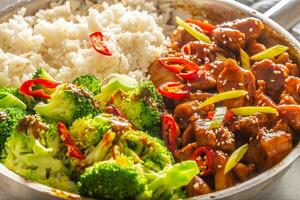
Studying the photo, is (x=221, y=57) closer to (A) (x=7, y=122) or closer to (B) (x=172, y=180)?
(B) (x=172, y=180)

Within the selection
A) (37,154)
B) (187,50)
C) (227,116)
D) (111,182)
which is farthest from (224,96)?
(37,154)

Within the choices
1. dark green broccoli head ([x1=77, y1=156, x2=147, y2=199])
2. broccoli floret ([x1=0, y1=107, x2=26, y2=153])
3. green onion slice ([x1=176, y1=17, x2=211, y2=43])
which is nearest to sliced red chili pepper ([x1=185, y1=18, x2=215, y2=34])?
green onion slice ([x1=176, y1=17, x2=211, y2=43])

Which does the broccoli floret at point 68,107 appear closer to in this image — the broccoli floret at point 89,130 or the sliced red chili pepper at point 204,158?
the broccoli floret at point 89,130

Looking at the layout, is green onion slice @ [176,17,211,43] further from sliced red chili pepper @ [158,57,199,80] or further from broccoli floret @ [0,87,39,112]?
broccoli floret @ [0,87,39,112]

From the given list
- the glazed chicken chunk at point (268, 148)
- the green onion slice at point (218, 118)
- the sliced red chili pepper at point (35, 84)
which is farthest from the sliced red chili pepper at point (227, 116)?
the sliced red chili pepper at point (35, 84)

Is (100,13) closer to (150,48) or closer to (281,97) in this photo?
(150,48)
